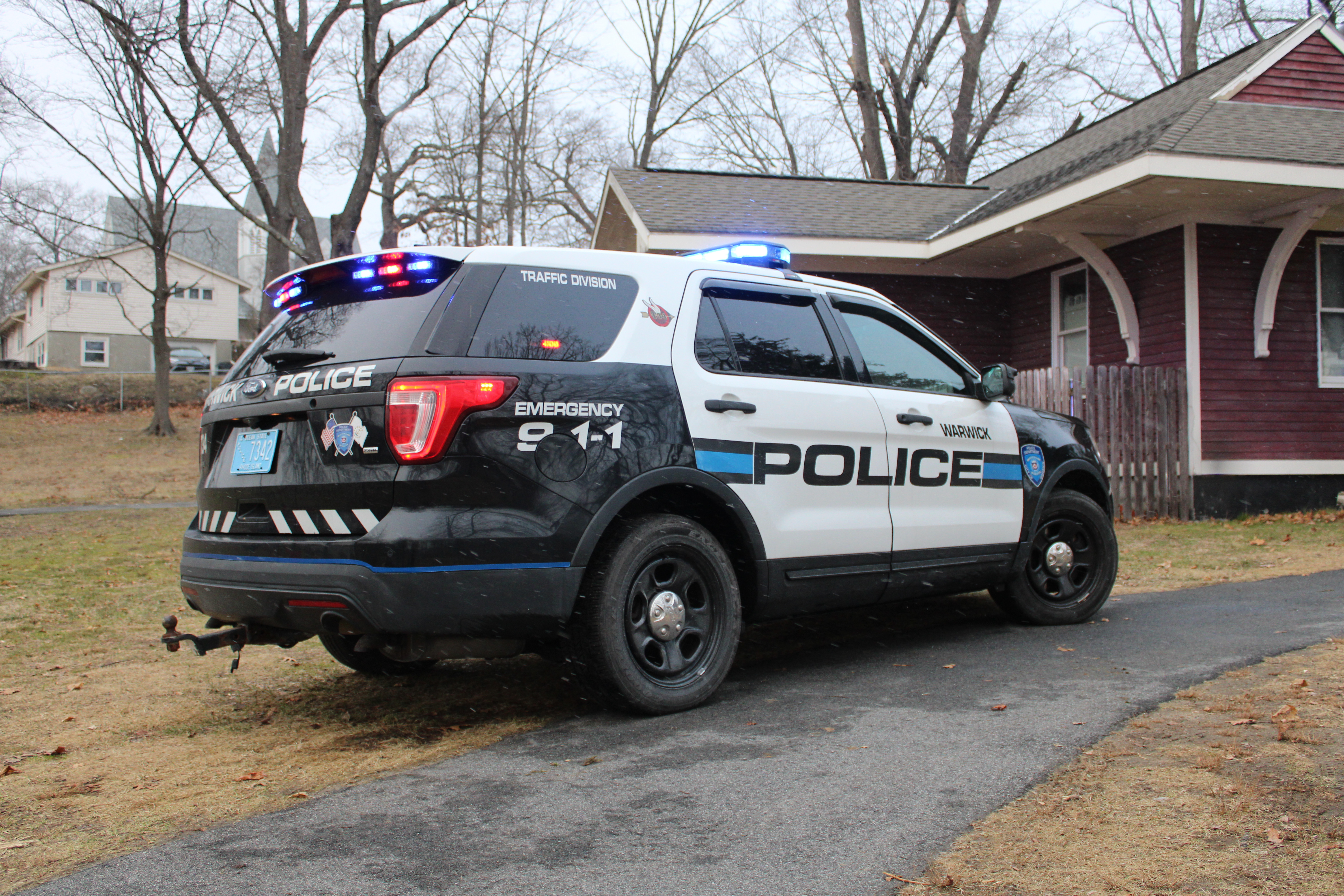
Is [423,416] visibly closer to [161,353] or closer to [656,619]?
[656,619]

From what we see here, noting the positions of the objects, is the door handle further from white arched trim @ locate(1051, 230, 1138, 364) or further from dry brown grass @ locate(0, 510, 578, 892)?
white arched trim @ locate(1051, 230, 1138, 364)

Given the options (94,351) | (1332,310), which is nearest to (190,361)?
(94,351)

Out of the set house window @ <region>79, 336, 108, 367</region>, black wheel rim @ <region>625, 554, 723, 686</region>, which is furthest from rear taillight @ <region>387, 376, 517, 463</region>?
house window @ <region>79, 336, 108, 367</region>

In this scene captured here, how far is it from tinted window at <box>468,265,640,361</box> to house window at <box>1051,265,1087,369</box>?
432 inches

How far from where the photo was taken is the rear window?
12.5 ft

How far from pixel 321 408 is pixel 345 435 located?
151mm

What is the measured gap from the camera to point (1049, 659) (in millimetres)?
5016

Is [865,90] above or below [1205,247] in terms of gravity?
above

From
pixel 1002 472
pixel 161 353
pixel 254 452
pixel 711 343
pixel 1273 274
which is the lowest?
pixel 1002 472

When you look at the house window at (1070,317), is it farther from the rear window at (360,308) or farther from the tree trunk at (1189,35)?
the tree trunk at (1189,35)

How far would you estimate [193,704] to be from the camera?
456 centimetres

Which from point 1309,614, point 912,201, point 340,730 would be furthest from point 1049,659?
point 912,201

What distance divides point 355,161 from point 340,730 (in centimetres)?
2527

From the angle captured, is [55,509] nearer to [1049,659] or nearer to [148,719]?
[148,719]
